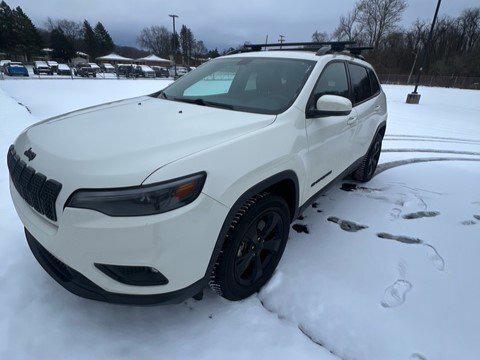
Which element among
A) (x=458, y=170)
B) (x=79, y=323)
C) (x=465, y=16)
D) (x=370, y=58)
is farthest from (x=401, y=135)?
(x=465, y=16)

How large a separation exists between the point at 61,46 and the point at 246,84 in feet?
245

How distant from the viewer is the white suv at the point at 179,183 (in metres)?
1.48

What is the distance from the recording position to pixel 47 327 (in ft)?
6.34

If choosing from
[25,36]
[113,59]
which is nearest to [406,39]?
[113,59]

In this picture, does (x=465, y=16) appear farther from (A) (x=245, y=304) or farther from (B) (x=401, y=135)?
(A) (x=245, y=304)

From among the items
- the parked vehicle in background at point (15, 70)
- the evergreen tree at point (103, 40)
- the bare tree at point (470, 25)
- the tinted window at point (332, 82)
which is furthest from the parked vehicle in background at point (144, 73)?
the bare tree at point (470, 25)

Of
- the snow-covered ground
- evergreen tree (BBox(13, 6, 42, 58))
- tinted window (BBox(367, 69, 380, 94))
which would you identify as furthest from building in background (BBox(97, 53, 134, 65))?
the snow-covered ground

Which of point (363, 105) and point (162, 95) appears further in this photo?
point (363, 105)

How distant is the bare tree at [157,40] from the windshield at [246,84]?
93390 mm

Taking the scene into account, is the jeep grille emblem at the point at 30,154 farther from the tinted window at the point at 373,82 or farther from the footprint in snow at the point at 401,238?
the tinted window at the point at 373,82

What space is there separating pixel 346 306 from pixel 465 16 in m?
69.8

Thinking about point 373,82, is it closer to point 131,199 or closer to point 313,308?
point 313,308

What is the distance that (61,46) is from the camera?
62.4 m

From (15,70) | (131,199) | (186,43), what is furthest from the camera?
(186,43)
